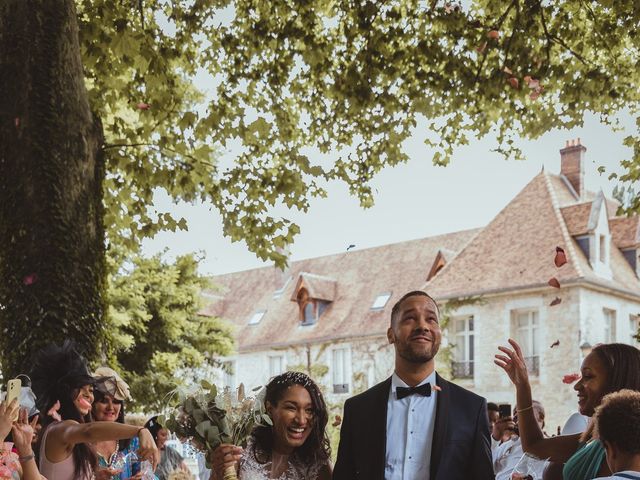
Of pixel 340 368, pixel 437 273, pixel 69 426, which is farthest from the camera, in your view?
pixel 340 368

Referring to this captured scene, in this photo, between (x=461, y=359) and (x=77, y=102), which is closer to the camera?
(x=77, y=102)

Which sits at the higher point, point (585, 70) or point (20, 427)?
point (585, 70)

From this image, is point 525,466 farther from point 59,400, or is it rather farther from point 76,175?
point 76,175

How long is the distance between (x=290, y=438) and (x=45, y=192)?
4388 mm

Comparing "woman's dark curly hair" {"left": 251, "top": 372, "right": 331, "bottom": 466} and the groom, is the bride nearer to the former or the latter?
"woman's dark curly hair" {"left": 251, "top": 372, "right": 331, "bottom": 466}

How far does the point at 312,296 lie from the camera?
37.9 m

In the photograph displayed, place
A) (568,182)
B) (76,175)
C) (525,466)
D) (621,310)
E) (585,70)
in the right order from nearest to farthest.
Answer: (525,466) → (76,175) → (585,70) → (621,310) → (568,182)

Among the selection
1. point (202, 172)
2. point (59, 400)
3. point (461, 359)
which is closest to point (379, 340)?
point (461, 359)

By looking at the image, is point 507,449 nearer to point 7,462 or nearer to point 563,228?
point 7,462

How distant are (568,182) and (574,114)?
2248 cm

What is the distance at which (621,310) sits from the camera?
30453mm

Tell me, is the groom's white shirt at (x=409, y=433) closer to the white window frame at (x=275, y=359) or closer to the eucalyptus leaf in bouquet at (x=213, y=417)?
the eucalyptus leaf in bouquet at (x=213, y=417)

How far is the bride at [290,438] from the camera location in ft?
17.3

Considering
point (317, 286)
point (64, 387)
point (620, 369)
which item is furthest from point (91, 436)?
point (317, 286)
